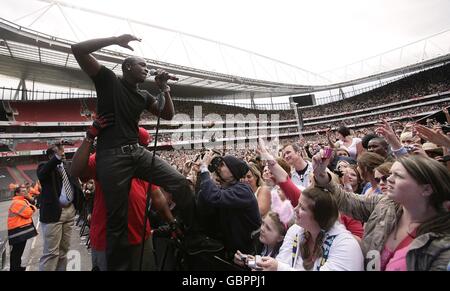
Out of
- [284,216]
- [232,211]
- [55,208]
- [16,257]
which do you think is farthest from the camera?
[16,257]

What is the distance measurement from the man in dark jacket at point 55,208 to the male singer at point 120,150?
233 cm

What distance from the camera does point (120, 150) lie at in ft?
6.25

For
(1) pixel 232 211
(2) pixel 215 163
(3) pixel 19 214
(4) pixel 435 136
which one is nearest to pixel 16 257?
(3) pixel 19 214

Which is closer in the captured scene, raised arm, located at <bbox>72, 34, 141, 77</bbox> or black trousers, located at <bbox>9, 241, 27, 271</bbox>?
raised arm, located at <bbox>72, 34, 141, 77</bbox>

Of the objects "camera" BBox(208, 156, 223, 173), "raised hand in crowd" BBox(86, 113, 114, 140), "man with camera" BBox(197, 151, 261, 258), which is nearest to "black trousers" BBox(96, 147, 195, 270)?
"raised hand in crowd" BBox(86, 113, 114, 140)

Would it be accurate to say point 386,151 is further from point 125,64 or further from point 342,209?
point 125,64

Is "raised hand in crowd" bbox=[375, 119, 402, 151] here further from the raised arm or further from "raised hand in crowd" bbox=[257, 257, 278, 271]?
the raised arm

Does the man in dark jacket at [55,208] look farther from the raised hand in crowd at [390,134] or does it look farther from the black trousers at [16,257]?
the raised hand in crowd at [390,134]

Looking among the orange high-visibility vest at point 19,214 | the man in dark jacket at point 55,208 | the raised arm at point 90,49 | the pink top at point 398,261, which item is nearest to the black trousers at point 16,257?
the orange high-visibility vest at point 19,214

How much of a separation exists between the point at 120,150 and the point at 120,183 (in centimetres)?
23

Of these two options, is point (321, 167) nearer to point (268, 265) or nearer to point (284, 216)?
point (284, 216)

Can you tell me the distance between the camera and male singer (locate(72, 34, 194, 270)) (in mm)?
1853

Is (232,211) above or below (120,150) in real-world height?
below
